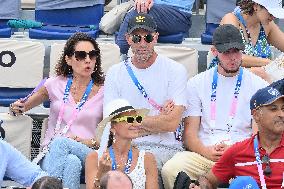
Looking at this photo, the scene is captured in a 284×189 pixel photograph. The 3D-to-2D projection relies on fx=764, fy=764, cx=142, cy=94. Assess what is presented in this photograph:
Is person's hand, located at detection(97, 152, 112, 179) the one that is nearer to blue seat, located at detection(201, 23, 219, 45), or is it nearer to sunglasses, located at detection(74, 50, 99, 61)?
sunglasses, located at detection(74, 50, 99, 61)

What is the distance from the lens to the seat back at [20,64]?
22.1ft

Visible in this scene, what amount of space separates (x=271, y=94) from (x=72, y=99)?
5.69 feet

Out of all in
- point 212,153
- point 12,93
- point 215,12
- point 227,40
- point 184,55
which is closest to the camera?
point 212,153

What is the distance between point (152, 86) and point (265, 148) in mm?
1173

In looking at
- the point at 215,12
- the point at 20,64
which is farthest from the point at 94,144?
the point at 215,12

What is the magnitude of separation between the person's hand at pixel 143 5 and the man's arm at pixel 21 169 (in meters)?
2.15

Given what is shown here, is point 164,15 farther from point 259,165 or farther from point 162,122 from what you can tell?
point 259,165

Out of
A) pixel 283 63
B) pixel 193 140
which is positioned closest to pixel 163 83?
pixel 193 140

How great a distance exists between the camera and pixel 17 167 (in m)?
4.90

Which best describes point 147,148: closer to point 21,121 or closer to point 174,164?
point 174,164

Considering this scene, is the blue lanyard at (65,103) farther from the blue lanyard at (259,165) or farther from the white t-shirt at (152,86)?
the blue lanyard at (259,165)

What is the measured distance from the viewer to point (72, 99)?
5.71 metres

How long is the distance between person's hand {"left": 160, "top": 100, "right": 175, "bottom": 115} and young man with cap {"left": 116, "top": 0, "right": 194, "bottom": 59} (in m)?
1.31

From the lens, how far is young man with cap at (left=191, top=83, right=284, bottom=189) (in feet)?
15.0
